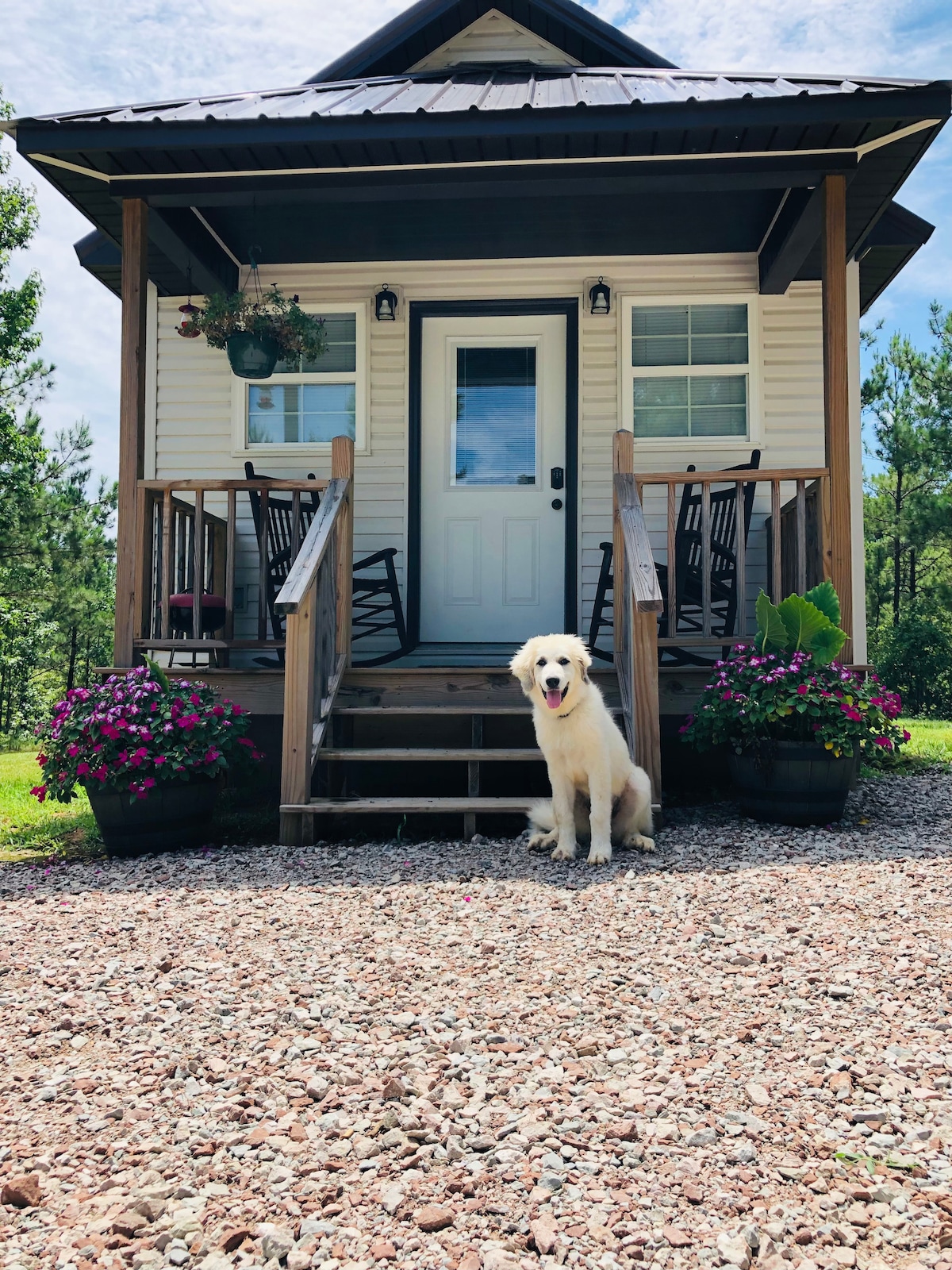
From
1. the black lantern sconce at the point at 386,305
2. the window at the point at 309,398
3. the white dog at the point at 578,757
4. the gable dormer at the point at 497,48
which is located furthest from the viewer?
the gable dormer at the point at 497,48

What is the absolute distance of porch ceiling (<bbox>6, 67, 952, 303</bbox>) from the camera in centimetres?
452

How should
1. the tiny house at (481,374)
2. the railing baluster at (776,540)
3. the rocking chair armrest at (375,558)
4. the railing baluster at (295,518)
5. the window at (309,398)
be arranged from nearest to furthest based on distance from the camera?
the tiny house at (481,374) → the railing baluster at (776,540) → the railing baluster at (295,518) → the rocking chair armrest at (375,558) → the window at (309,398)

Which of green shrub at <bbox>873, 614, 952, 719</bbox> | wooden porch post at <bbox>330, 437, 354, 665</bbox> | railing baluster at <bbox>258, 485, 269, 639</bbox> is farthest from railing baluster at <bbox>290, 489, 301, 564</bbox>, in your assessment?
green shrub at <bbox>873, 614, 952, 719</bbox>

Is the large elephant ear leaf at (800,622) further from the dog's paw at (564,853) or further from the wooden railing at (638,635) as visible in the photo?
the dog's paw at (564,853)

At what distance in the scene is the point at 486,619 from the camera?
21.3 ft

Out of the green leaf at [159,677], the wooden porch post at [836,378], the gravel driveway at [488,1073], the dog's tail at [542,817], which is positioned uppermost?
the wooden porch post at [836,378]

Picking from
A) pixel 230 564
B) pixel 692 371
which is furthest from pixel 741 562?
pixel 230 564

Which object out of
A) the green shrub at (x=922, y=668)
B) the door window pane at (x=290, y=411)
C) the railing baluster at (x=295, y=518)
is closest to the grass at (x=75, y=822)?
the railing baluster at (x=295, y=518)

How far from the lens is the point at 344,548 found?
16.8ft

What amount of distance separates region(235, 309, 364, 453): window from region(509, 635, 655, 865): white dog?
3542mm

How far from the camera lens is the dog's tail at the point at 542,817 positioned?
408 centimetres

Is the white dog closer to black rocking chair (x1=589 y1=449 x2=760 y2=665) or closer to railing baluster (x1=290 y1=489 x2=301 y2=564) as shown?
black rocking chair (x1=589 y1=449 x2=760 y2=665)

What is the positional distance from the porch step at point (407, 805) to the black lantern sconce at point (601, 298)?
12.3 ft

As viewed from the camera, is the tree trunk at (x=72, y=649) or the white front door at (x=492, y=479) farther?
the tree trunk at (x=72, y=649)
